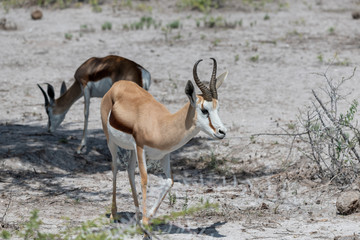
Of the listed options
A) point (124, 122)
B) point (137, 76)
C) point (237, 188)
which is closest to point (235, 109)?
point (137, 76)

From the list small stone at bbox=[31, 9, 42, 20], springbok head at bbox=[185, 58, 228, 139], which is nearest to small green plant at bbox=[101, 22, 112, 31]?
small stone at bbox=[31, 9, 42, 20]

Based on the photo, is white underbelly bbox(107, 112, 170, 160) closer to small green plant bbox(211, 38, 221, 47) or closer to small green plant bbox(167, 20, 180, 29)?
small green plant bbox(211, 38, 221, 47)

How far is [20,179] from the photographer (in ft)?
24.8

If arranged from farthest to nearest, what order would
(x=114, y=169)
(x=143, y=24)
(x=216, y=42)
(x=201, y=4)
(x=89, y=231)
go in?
(x=201, y=4)
(x=143, y=24)
(x=216, y=42)
(x=114, y=169)
(x=89, y=231)

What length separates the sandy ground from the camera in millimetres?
6207

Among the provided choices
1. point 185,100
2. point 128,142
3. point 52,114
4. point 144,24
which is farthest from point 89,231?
point 144,24

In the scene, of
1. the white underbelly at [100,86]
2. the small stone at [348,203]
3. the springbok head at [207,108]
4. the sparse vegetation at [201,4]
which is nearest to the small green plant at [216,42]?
the sparse vegetation at [201,4]

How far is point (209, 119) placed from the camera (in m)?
5.08

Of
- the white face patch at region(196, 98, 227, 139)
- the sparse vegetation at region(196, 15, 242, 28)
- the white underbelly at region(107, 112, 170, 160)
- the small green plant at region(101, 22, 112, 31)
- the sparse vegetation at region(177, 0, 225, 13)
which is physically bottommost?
the small green plant at region(101, 22, 112, 31)

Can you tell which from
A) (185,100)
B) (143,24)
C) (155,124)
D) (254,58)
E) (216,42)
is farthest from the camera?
(143,24)

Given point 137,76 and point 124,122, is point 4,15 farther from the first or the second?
point 124,122

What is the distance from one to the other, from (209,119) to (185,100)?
578cm

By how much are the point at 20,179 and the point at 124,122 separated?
2.53m

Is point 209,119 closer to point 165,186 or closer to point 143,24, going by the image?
point 165,186
